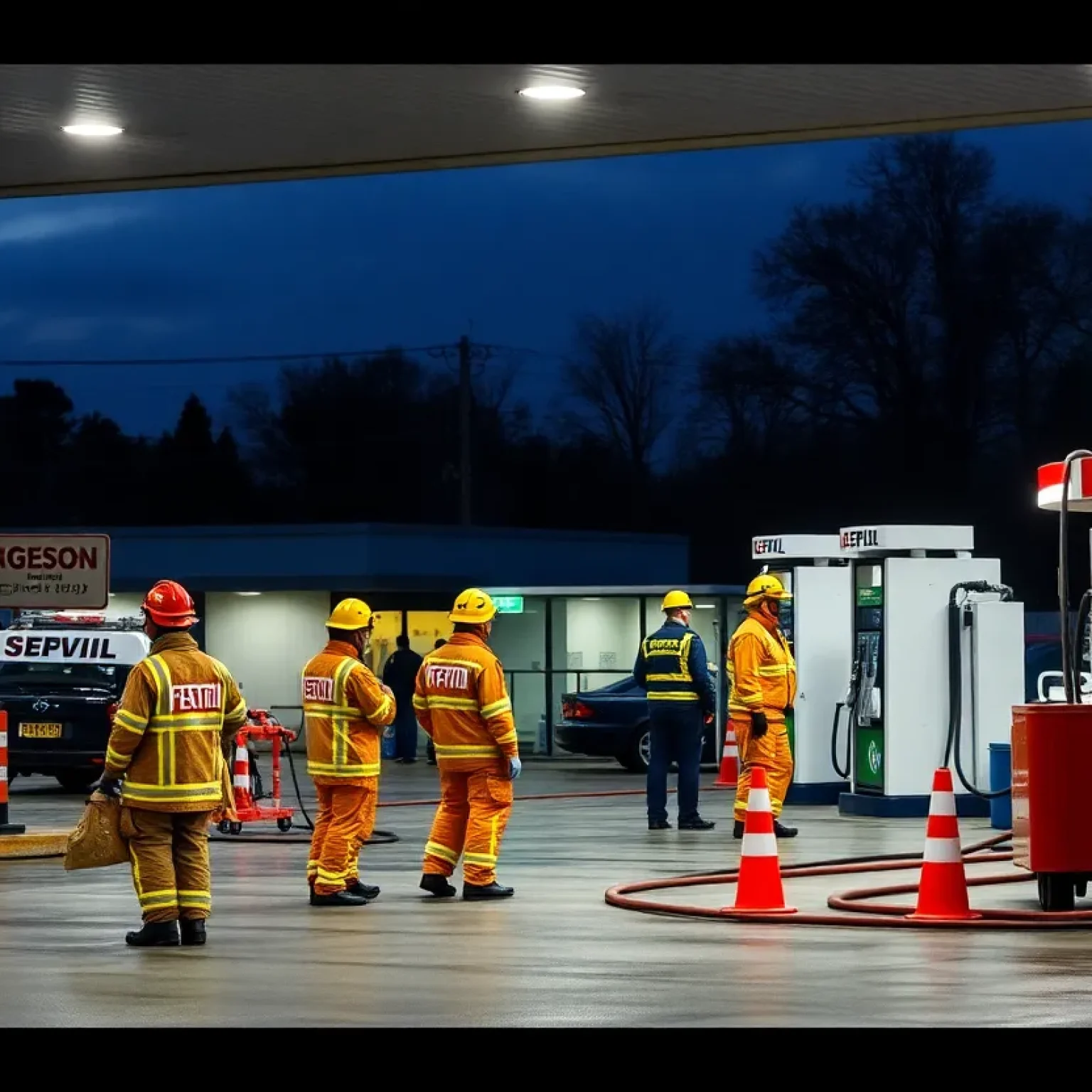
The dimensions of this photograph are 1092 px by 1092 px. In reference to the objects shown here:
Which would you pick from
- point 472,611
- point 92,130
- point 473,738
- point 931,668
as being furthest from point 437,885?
point 931,668

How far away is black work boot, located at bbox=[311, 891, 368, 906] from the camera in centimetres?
1410

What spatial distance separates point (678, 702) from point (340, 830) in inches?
251

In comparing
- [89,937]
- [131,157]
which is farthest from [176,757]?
[131,157]

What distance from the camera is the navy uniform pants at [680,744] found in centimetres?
1995

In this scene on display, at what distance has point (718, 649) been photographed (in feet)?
109

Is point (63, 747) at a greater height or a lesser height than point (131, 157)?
lesser

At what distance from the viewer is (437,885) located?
1460 centimetres

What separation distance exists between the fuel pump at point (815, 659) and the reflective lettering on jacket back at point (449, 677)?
34.1 ft

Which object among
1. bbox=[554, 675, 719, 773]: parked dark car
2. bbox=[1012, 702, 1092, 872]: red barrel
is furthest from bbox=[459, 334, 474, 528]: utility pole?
bbox=[1012, 702, 1092, 872]: red barrel

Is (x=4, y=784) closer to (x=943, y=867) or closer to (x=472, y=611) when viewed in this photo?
(x=472, y=611)

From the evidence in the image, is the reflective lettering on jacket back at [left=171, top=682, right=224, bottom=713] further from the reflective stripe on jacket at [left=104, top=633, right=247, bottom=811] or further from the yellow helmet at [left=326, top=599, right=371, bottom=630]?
the yellow helmet at [left=326, top=599, right=371, bottom=630]

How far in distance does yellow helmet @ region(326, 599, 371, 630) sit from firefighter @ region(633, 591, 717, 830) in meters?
5.92
